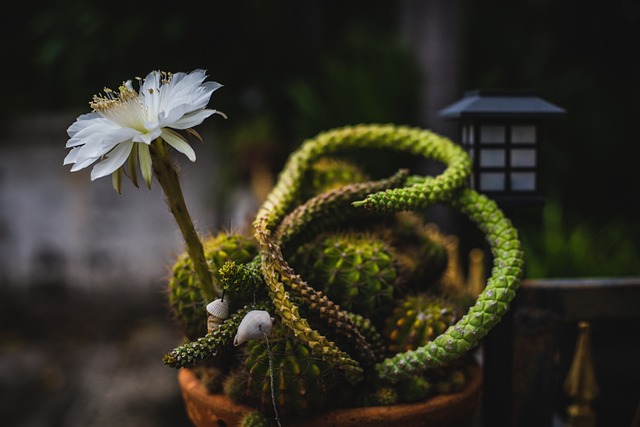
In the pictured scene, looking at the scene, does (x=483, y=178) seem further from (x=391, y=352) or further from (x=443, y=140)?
(x=391, y=352)

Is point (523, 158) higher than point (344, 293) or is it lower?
higher

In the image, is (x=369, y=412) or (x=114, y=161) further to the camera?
(x=369, y=412)

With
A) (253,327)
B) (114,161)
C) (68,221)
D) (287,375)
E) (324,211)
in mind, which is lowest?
(68,221)

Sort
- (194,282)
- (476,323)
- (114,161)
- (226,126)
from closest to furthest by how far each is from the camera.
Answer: (114,161)
(476,323)
(194,282)
(226,126)

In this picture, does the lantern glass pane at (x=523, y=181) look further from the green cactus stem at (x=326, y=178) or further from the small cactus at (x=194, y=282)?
the small cactus at (x=194, y=282)

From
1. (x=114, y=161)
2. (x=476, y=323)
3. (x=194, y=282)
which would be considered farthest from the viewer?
(x=194, y=282)

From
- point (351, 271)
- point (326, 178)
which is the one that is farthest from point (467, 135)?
point (351, 271)

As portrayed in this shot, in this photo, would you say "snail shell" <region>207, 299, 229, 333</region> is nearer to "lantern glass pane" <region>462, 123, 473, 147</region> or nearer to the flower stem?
the flower stem

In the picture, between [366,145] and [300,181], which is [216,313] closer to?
[300,181]
